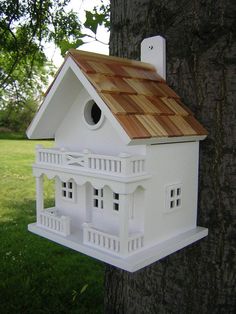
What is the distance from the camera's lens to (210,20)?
86.0 inches

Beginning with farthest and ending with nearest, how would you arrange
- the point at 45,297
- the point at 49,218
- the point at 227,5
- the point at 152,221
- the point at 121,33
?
1. the point at 45,297
2. the point at 121,33
3. the point at 49,218
4. the point at 227,5
5. the point at 152,221

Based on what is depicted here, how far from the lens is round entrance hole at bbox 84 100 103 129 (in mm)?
2193

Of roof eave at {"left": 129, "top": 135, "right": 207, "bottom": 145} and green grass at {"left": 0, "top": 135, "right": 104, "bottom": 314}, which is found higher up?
roof eave at {"left": 129, "top": 135, "right": 207, "bottom": 145}

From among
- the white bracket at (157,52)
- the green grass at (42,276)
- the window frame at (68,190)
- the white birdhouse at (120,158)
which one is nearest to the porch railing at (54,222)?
the white birdhouse at (120,158)

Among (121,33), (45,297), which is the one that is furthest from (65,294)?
(121,33)

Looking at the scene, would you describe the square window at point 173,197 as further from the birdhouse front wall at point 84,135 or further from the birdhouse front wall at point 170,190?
the birdhouse front wall at point 84,135

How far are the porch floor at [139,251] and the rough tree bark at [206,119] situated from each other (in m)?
0.17

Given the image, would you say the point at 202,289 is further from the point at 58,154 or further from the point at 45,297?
the point at 45,297

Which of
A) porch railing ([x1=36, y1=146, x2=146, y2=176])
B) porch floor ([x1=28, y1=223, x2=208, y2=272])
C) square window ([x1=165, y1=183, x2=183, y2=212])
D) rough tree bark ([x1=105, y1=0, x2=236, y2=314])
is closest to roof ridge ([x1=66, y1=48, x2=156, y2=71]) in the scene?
rough tree bark ([x1=105, y1=0, x2=236, y2=314])

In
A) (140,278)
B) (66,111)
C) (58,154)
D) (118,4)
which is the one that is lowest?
(140,278)

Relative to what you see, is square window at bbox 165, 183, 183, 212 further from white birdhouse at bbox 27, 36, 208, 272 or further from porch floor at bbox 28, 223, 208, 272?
porch floor at bbox 28, 223, 208, 272

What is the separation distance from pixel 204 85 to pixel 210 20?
40 cm

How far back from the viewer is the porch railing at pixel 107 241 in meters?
1.85

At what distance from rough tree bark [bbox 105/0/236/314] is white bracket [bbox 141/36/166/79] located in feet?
0.13
